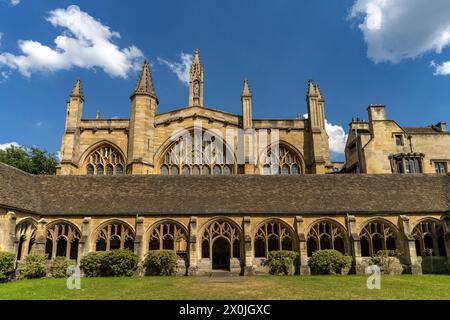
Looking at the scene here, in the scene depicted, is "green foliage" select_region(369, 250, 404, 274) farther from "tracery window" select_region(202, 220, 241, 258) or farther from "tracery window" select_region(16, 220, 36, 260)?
"tracery window" select_region(16, 220, 36, 260)

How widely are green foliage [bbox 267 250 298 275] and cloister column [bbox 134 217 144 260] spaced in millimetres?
7784

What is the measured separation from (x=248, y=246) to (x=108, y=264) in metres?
8.13

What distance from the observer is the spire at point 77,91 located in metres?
32.5

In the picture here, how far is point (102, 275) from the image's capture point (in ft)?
61.6

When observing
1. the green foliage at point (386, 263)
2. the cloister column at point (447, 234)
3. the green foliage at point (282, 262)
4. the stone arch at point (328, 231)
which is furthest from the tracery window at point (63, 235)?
the cloister column at point (447, 234)

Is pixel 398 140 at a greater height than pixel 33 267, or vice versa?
pixel 398 140

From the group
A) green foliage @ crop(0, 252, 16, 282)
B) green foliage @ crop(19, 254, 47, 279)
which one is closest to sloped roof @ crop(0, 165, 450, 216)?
green foliage @ crop(19, 254, 47, 279)

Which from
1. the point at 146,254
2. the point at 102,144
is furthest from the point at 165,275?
the point at 102,144

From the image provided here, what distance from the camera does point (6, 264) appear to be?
15992mm

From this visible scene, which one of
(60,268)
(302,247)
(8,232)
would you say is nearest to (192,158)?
(302,247)

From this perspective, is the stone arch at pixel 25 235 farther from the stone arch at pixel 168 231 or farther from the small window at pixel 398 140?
the small window at pixel 398 140

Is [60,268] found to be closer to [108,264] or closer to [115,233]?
[108,264]

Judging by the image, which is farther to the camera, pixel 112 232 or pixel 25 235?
pixel 112 232
